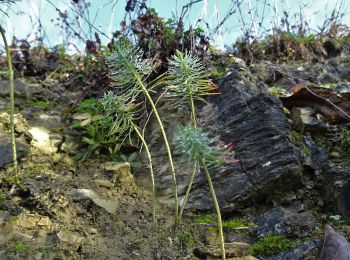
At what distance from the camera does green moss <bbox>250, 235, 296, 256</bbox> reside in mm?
Answer: 1968

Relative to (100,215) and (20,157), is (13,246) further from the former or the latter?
(20,157)

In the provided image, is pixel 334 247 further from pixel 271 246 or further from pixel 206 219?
pixel 206 219

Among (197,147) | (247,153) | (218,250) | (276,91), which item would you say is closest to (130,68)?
(197,147)

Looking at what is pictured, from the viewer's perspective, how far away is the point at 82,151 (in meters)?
3.03

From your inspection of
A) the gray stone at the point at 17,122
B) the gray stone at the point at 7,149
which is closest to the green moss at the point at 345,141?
the gray stone at the point at 7,149

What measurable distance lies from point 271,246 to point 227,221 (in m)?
0.36

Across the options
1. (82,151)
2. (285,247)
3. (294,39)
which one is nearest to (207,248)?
(285,247)

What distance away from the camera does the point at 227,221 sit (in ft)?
7.55

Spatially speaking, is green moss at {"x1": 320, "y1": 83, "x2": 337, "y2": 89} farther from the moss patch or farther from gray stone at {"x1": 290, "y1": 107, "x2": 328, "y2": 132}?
the moss patch

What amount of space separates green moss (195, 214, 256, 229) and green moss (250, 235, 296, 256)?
19 cm

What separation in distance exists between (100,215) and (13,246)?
52 centimetres

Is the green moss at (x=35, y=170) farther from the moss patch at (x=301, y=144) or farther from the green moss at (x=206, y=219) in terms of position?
the moss patch at (x=301, y=144)

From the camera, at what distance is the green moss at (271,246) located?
1.97 meters

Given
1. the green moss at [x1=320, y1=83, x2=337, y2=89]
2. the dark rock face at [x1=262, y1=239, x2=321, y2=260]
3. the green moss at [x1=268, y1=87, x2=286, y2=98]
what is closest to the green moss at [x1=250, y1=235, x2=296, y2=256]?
the dark rock face at [x1=262, y1=239, x2=321, y2=260]
